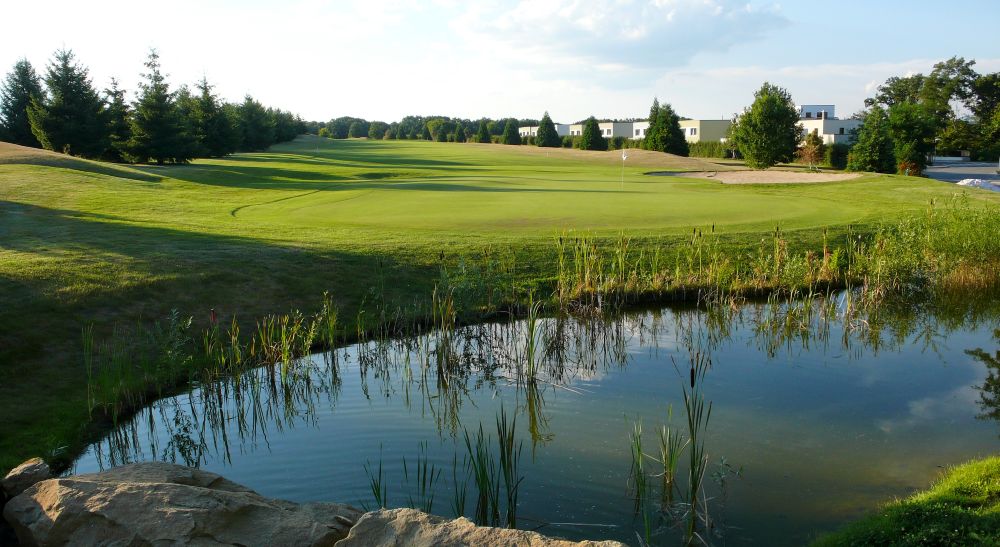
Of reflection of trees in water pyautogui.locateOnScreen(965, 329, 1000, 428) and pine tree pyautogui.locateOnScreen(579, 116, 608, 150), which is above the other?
pine tree pyautogui.locateOnScreen(579, 116, 608, 150)

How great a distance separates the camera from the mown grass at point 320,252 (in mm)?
9820

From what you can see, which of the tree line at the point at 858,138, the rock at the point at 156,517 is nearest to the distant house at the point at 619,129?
the tree line at the point at 858,138

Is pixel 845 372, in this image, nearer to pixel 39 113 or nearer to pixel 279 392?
pixel 279 392

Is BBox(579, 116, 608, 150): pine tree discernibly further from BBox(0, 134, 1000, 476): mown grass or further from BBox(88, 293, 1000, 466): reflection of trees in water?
BBox(88, 293, 1000, 466): reflection of trees in water

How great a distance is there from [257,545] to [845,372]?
813 centimetres

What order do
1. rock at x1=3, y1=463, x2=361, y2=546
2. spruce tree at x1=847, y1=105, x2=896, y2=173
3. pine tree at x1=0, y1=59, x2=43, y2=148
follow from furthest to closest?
spruce tree at x1=847, y1=105, x2=896, y2=173 → pine tree at x1=0, y1=59, x2=43, y2=148 → rock at x1=3, y1=463, x2=361, y2=546

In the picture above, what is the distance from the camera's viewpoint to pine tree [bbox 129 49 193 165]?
39.9 metres

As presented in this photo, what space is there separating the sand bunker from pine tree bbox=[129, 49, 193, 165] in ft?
98.2

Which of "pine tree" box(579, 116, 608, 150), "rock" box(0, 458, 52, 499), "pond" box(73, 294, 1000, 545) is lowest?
"pond" box(73, 294, 1000, 545)

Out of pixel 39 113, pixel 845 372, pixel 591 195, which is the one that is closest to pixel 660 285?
pixel 845 372

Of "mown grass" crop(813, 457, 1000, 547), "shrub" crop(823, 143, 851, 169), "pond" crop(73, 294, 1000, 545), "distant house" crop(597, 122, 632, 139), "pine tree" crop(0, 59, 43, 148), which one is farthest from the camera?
"distant house" crop(597, 122, 632, 139)

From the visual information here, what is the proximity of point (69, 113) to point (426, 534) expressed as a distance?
4151 cm

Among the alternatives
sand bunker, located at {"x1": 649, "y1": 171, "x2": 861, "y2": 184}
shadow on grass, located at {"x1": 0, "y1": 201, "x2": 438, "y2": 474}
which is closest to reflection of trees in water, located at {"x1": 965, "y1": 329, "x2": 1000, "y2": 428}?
shadow on grass, located at {"x1": 0, "y1": 201, "x2": 438, "y2": 474}

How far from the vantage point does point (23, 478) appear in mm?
5043
